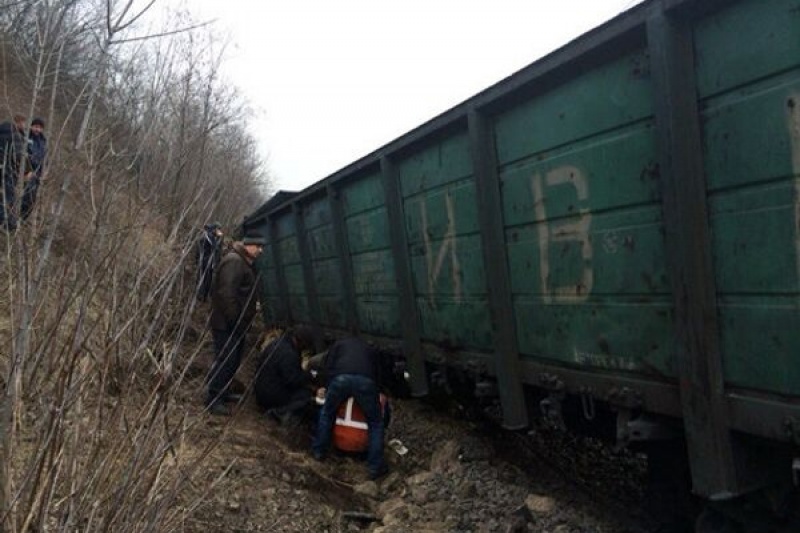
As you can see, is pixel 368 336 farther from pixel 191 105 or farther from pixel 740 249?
pixel 740 249

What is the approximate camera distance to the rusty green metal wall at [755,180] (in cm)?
225

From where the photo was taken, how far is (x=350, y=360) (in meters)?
5.27

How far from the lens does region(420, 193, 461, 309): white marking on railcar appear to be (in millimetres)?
4523

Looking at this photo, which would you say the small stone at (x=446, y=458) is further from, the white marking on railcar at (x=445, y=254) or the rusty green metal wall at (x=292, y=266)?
the rusty green metal wall at (x=292, y=266)

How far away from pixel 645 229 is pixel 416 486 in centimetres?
249

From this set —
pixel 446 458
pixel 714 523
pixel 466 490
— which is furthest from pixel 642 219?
pixel 446 458

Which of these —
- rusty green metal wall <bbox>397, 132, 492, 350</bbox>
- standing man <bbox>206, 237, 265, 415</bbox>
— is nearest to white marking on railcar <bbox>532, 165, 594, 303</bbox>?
rusty green metal wall <bbox>397, 132, 492, 350</bbox>

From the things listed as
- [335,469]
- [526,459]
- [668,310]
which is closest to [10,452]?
[668,310]

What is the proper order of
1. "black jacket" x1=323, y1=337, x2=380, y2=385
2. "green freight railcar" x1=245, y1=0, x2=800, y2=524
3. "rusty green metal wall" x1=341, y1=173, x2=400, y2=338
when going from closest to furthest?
"green freight railcar" x1=245, y1=0, x2=800, y2=524 → "black jacket" x1=323, y1=337, x2=380, y2=385 → "rusty green metal wall" x1=341, y1=173, x2=400, y2=338

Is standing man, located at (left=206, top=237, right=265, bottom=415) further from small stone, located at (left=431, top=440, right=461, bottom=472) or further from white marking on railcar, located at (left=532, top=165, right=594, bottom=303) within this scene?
white marking on railcar, located at (left=532, top=165, right=594, bottom=303)

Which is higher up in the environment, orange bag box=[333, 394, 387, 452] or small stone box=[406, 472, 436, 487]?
orange bag box=[333, 394, 387, 452]

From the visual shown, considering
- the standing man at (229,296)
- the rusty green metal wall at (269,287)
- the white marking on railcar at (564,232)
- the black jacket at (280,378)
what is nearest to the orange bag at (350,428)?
the black jacket at (280,378)

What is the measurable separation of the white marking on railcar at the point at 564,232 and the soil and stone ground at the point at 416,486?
1.26 meters

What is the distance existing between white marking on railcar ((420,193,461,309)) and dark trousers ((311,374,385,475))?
2.81 ft
